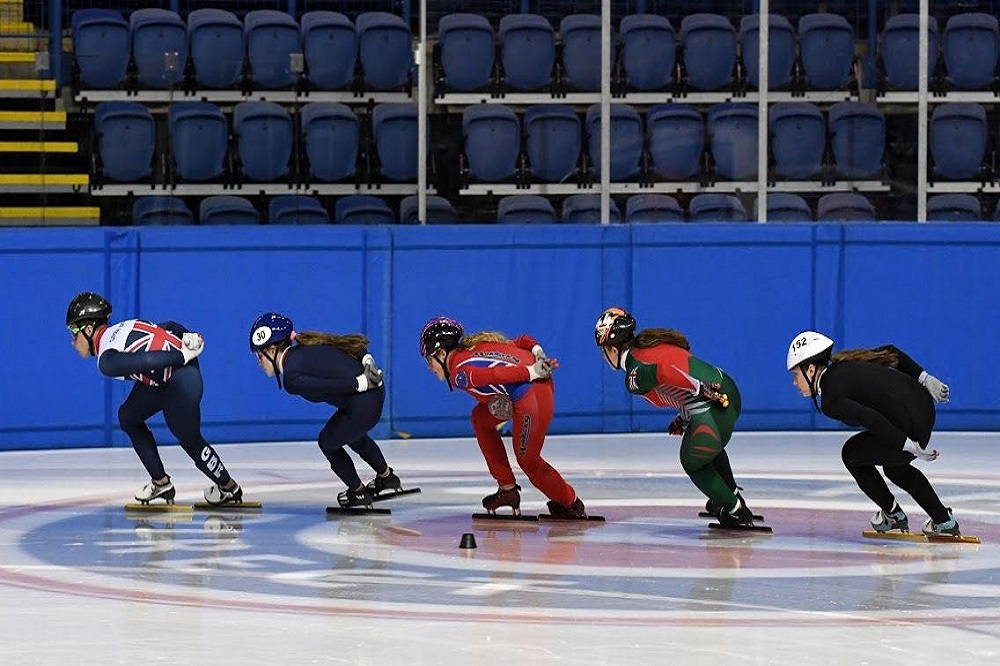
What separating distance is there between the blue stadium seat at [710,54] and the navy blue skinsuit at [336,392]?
20.0ft

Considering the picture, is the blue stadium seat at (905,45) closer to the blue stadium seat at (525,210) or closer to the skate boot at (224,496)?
the blue stadium seat at (525,210)

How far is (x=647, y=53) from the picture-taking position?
1692 centimetres

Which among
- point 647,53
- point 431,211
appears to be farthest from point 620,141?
point 431,211

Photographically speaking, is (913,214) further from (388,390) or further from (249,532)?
(249,532)

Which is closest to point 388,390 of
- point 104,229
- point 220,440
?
point 220,440

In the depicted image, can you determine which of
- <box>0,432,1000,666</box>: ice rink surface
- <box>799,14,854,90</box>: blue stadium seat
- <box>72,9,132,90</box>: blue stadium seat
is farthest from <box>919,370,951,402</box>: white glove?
<box>72,9,132,90</box>: blue stadium seat

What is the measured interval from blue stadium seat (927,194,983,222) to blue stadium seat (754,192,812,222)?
3.49 feet

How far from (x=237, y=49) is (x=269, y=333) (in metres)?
6.10

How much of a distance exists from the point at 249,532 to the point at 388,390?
4.73 metres

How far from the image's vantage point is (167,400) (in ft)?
39.7

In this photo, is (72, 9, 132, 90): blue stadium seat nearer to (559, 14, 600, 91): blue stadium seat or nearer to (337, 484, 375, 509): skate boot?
(559, 14, 600, 91): blue stadium seat

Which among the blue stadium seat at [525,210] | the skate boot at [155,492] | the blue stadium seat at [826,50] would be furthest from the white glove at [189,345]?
the blue stadium seat at [826,50]

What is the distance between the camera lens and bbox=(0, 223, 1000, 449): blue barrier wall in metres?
15.3

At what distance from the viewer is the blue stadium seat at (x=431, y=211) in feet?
54.5
